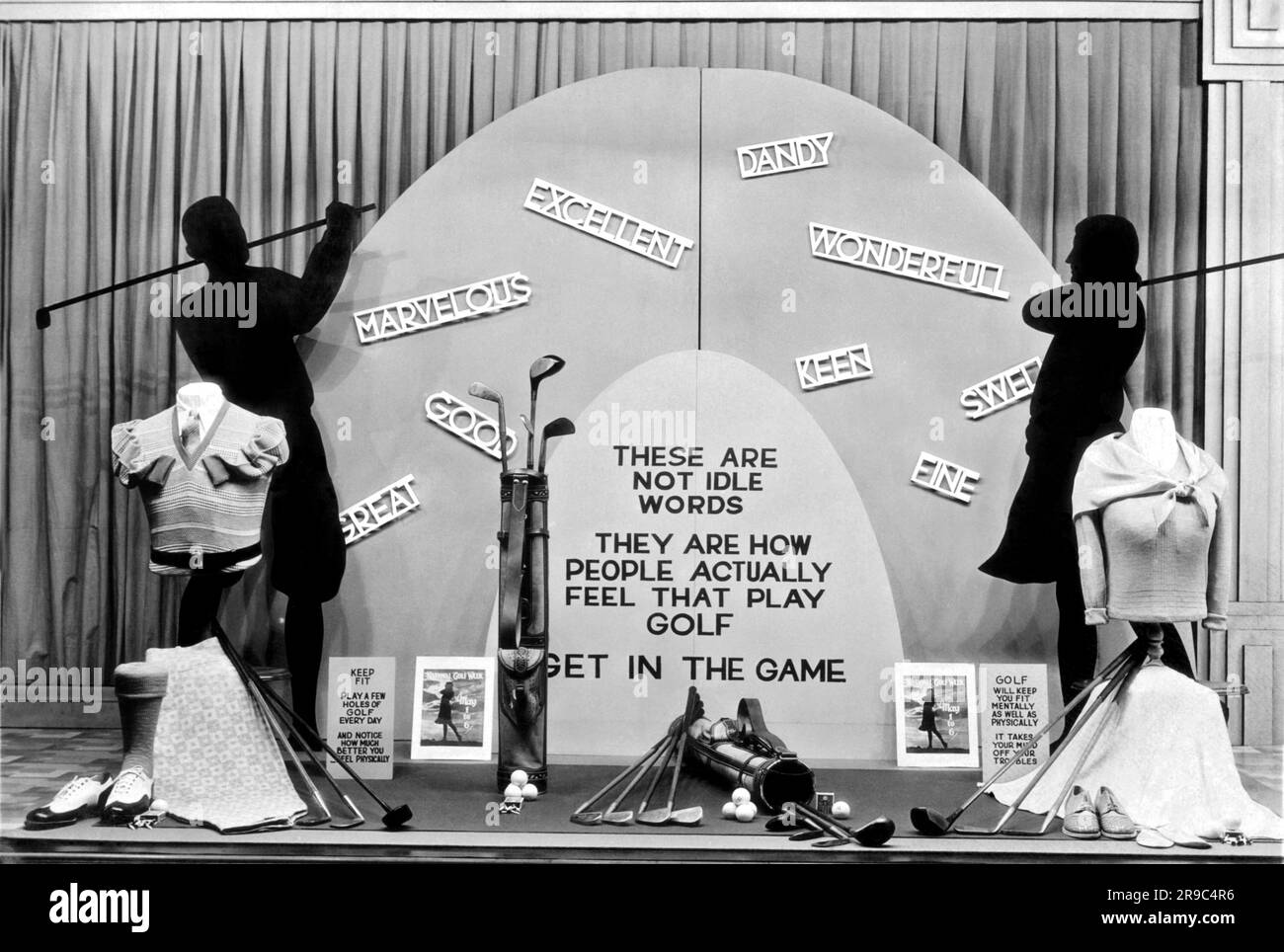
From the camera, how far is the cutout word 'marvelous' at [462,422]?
150 inches

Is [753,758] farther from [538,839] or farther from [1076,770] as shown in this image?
[1076,770]

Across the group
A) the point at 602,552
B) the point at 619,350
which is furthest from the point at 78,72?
the point at 602,552

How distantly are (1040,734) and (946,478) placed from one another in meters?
0.87

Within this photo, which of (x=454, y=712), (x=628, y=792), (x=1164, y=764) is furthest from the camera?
(x=454, y=712)

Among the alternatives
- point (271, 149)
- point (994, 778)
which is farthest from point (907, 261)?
point (271, 149)

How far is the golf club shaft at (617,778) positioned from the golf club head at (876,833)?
28.1 inches

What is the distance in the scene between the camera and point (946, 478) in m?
3.77

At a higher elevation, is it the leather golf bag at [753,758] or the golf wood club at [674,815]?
the leather golf bag at [753,758]

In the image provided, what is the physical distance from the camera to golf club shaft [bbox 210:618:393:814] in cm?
337

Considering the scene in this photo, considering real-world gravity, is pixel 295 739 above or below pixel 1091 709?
below

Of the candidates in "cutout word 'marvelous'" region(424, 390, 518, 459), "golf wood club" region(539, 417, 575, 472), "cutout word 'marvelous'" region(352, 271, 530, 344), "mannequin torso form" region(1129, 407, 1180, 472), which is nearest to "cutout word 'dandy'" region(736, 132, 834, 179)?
"cutout word 'marvelous'" region(352, 271, 530, 344)

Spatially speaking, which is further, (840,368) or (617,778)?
(840,368)

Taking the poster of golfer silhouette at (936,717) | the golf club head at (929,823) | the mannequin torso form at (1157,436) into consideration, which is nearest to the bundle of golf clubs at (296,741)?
the golf club head at (929,823)

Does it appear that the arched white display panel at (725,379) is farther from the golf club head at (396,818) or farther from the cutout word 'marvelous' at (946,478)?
the golf club head at (396,818)
